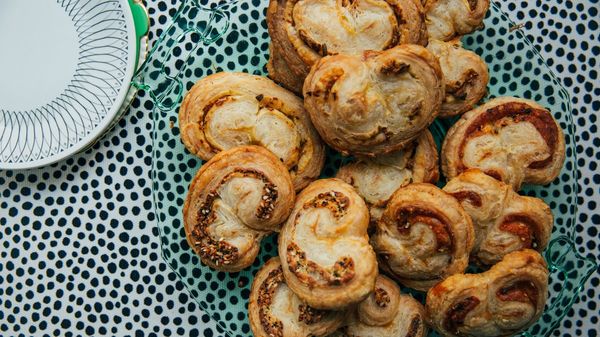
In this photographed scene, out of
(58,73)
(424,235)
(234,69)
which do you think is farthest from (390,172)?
(58,73)

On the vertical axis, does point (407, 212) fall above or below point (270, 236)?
above

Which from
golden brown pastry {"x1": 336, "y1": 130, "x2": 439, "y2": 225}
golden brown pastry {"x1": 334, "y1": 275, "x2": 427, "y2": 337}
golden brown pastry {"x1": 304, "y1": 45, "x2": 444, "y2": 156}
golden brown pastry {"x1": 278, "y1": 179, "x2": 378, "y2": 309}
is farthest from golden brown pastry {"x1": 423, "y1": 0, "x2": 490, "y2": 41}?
golden brown pastry {"x1": 334, "y1": 275, "x2": 427, "y2": 337}

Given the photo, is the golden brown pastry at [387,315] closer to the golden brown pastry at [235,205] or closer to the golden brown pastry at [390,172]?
the golden brown pastry at [390,172]

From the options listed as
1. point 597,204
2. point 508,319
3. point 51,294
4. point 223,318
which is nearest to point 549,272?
point 508,319

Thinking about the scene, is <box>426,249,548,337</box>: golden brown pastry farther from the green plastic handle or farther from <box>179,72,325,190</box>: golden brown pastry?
the green plastic handle

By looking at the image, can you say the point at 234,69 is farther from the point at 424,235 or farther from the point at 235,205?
the point at 424,235

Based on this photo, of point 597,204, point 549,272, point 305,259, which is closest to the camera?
point 305,259

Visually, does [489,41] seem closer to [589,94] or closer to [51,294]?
[589,94]
